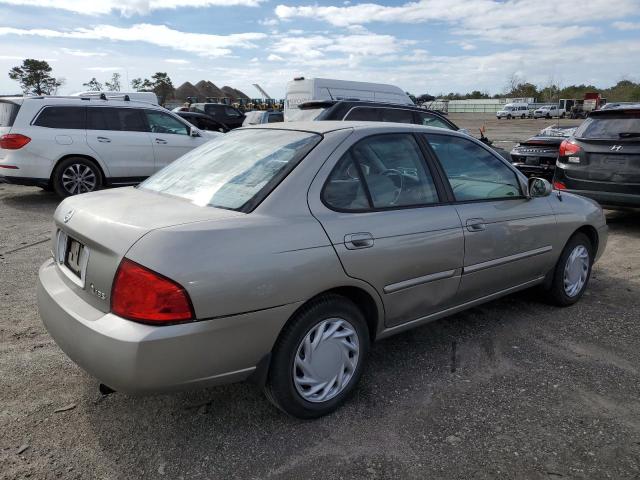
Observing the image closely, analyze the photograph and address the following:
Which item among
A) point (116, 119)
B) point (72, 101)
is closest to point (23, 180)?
point (72, 101)

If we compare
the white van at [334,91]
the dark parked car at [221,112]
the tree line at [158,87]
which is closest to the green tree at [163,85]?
the tree line at [158,87]

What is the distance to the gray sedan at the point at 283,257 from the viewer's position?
2287mm

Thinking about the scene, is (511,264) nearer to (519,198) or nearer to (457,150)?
(519,198)

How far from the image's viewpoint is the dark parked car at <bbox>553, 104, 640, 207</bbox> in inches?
263

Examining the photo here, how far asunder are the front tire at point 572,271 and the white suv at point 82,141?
765 centimetres

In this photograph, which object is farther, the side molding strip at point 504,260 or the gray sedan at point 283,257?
the side molding strip at point 504,260

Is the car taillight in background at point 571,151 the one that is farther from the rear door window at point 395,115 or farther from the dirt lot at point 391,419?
the dirt lot at point 391,419

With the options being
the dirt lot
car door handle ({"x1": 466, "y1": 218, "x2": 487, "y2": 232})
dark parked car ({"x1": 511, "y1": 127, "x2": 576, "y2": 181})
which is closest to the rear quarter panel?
the dirt lot

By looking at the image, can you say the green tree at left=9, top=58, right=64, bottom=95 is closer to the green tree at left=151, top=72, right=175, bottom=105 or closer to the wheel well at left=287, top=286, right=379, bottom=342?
the green tree at left=151, top=72, right=175, bottom=105

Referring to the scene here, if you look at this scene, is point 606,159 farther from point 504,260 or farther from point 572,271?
point 504,260

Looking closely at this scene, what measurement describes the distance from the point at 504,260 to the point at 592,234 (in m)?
1.47

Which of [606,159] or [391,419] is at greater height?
[606,159]

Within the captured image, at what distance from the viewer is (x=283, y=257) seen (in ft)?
8.18

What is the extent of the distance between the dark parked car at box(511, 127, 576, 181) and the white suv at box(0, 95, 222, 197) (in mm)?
6205
